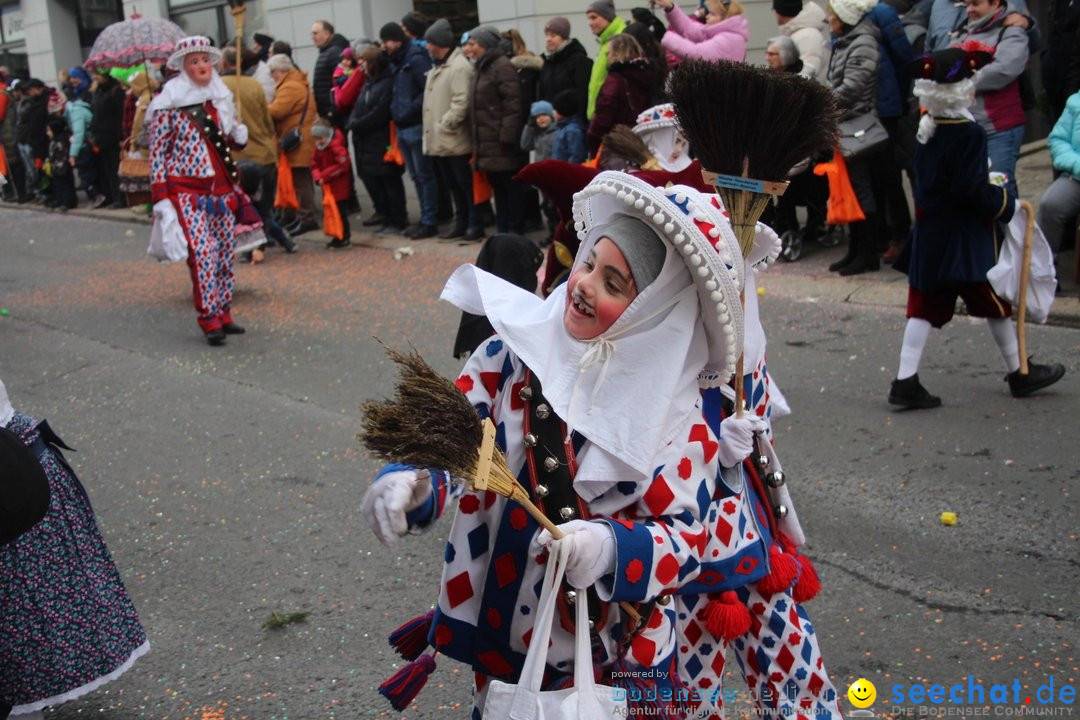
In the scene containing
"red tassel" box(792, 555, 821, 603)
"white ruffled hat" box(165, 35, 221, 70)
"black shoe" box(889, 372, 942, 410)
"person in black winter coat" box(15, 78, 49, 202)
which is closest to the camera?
"red tassel" box(792, 555, 821, 603)

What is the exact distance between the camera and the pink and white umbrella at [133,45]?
10445 millimetres

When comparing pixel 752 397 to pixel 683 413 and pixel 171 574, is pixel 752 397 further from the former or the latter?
pixel 171 574

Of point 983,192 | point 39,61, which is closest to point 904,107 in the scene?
point 983,192

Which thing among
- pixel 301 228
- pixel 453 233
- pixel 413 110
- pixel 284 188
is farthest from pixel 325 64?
pixel 453 233

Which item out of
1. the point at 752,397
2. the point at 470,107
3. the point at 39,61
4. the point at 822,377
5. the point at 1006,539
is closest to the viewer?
the point at 752,397

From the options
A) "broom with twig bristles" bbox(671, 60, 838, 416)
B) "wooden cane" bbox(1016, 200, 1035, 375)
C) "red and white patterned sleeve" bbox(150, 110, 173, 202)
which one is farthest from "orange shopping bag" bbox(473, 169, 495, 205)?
"broom with twig bristles" bbox(671, 60, 838, 416)

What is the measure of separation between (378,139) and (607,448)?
10491 millimetres

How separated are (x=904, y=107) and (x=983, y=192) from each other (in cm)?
352

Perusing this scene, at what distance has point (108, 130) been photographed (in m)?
16.4

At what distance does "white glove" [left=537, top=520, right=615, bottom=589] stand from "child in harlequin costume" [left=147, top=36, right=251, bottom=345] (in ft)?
21.4

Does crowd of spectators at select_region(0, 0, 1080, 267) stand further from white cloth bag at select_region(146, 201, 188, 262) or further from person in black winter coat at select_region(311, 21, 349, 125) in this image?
white cloth bag at select_region(146, 201, 188, 262)

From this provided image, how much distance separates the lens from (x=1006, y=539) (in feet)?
15.4

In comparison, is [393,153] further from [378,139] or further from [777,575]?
[777,575]

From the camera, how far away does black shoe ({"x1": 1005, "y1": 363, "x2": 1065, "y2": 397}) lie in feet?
20.3
